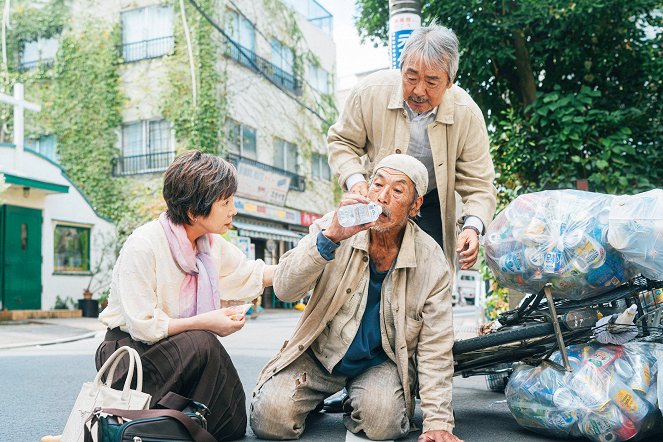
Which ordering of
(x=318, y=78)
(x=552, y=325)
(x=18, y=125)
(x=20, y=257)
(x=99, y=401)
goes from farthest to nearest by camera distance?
(x=318, y=78) → (x=20, y=257) → (x=18, y=125) → (x=552, y=325) → (x=99, y=401)

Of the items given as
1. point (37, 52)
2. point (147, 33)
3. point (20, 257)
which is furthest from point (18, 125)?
point (37, 52)

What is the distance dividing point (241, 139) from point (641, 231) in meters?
18.0

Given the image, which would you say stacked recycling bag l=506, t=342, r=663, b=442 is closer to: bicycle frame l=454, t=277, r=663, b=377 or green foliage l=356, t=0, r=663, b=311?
bicycle frame l=454, t=277, r=663, b=377

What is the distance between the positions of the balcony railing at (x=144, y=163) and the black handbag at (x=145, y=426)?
16.6 m

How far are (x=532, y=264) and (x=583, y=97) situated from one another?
4398 millimetres

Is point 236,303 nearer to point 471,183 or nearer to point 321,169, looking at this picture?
point 471,183

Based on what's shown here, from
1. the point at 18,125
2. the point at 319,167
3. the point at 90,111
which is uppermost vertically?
the point at 90,111

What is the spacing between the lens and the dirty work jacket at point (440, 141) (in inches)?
135

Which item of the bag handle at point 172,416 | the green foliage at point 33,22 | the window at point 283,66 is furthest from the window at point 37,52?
the bag handle at point 172,416

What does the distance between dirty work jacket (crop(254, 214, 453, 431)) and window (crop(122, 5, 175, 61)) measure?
17.0m

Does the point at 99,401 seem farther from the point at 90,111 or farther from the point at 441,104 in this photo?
the point at 90,111

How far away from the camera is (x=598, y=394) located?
2709 mm

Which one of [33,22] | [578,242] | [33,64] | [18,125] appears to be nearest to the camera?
[578,242]

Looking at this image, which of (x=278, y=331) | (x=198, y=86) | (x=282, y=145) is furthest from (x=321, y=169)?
(x=278, y=331)
